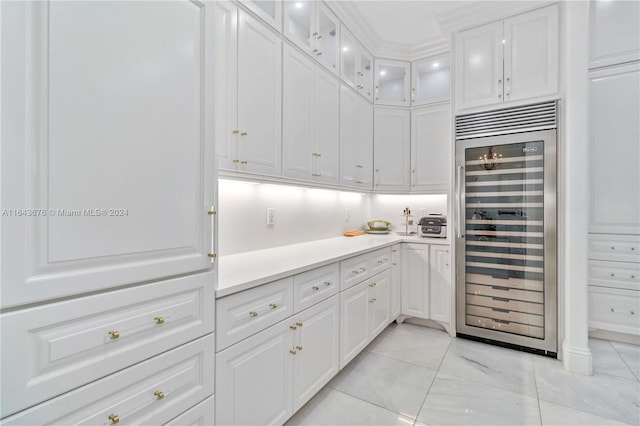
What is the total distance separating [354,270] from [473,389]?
115 centimetres

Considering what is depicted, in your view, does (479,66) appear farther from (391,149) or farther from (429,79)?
(391,149)

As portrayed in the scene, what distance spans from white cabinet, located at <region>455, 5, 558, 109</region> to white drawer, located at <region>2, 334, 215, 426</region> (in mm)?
2965

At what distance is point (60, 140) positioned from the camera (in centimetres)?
77

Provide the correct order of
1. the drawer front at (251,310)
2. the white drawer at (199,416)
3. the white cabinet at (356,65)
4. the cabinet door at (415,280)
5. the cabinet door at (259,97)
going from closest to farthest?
the white drawer at (199,416), the drawer front at (251,310), the cabinet door at (259,97), the white cabinet at (356,65), the cabinet door at (415,280)

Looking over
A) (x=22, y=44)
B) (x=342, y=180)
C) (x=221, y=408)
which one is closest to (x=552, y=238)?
(x=342, y=180)

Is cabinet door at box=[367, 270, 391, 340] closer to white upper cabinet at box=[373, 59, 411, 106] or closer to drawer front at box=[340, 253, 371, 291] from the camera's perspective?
drawer front at box=[340, 253, 371, 291]

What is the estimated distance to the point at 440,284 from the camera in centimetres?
293

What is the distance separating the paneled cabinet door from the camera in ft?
2.34

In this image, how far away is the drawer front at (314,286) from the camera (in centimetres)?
162

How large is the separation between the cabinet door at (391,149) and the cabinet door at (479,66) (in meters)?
0.68

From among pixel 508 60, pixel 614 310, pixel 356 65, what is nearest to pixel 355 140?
pixel 356 65

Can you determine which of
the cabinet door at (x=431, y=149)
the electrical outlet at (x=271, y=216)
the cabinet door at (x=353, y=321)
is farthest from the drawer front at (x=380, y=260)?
the cabinet door at (x=431, y=149)

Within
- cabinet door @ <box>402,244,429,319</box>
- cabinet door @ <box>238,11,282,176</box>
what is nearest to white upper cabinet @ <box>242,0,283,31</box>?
cabinet door @ <box>238,11,282,176</box>

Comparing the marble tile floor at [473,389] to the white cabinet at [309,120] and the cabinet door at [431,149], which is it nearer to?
the white cabinet at [309,120]
